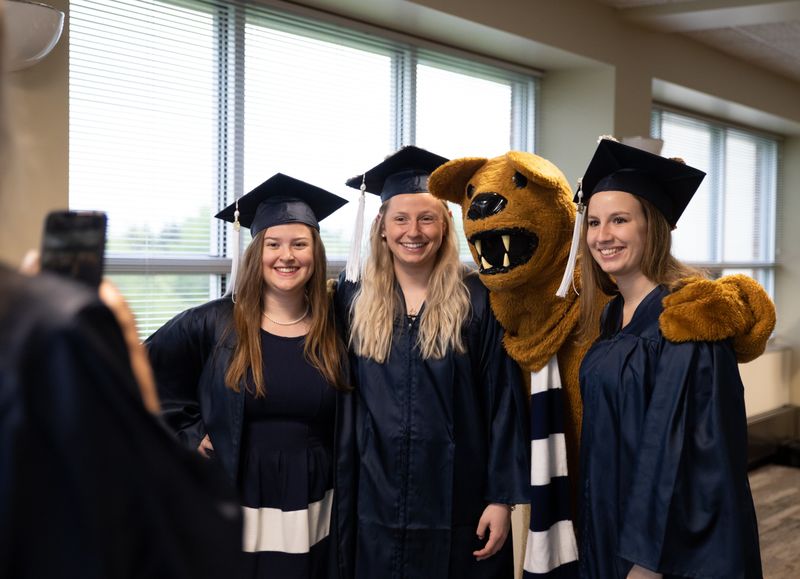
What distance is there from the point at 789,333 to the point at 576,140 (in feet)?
11.5

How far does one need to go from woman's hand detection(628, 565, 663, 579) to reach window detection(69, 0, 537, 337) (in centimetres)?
196

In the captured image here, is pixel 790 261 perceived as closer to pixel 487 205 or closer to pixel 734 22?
pixel 734 22

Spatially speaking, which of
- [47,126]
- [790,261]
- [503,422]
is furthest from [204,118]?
[790,261]

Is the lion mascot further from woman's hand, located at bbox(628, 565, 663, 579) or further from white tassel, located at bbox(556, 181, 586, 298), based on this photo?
woman's hand, located at bbox(628, 565, 663, 579)

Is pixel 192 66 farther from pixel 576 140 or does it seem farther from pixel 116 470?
pixel 116 470

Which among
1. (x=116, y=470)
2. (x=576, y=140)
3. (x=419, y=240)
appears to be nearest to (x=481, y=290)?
(x=419, y=240)

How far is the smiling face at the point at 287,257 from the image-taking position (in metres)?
2.31

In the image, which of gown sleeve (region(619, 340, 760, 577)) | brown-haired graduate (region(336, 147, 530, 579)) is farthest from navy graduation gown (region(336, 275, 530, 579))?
gown sleeve (region(619, 340, 760, 577))

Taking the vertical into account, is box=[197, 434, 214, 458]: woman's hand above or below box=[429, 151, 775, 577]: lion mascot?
below

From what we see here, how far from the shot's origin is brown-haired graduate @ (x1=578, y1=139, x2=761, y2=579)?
6.25 feet

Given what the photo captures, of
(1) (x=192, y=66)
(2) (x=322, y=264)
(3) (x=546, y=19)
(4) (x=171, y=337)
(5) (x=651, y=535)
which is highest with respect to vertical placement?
(3) (x=546, y=19)

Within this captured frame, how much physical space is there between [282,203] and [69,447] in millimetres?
1779

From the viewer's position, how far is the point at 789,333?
7176mm

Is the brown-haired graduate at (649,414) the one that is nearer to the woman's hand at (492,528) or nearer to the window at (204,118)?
the woman's hand at (492,528)
